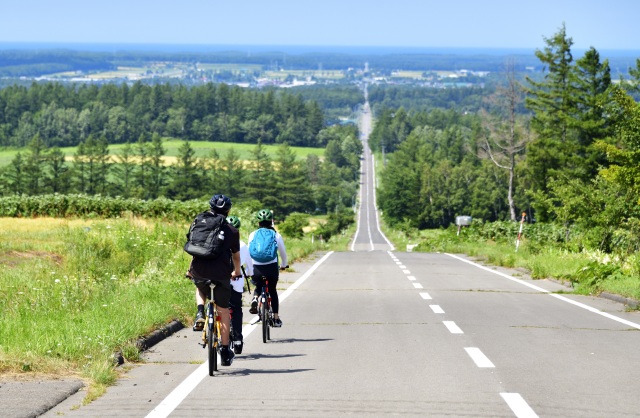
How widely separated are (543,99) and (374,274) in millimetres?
52728

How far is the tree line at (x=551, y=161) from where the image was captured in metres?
26.6

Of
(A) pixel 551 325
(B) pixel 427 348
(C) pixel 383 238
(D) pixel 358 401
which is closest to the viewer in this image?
(D) pixel 358 401

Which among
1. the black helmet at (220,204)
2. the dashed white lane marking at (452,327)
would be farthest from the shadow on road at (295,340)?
the black helmet at (220,204)

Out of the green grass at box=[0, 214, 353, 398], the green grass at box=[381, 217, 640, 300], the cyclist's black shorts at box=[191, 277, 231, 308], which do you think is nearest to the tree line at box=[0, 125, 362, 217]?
the green grass at box=[381, 217, 640, 300]

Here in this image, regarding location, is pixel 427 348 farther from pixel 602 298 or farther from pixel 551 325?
pixel 602 298

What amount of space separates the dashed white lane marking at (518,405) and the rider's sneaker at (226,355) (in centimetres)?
273

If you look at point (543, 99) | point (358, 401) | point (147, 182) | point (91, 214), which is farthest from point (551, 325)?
point (147, 182)

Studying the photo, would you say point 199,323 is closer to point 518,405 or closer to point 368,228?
point 518,405

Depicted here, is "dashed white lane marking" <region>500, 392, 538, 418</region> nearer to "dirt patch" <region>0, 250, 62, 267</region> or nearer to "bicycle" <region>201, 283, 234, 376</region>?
"bicycle" <region>201, 283, 234, 376</region>

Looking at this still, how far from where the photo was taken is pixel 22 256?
22.7 meters

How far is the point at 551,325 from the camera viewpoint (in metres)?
12.5

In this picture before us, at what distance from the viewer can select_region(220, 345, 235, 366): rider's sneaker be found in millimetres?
8789

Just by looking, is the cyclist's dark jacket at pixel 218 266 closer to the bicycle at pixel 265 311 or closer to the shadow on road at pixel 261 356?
the shadow on road at pixel 261 356

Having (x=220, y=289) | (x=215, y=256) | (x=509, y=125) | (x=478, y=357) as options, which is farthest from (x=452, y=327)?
(x=509, y=125)
